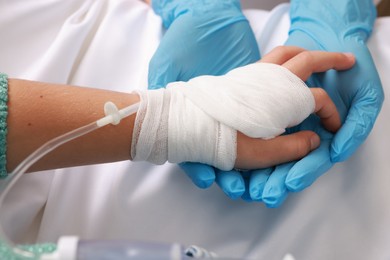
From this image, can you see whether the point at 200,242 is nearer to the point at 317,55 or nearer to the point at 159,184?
the point at 159,184

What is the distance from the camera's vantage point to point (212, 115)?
2.57ft

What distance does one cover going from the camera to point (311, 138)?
2.86 ft

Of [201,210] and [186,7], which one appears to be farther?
[186,7]

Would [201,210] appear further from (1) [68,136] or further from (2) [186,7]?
(2) [186,7]

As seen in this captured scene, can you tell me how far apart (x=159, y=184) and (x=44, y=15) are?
541 millimetres

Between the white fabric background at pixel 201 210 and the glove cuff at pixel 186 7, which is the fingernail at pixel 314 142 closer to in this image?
the white fabric background at pixel 201 210

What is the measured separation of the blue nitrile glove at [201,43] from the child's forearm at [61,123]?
6.1 inches

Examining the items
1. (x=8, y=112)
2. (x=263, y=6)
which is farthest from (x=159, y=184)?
(x=263, y=6)

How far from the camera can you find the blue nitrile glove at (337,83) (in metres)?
0.82

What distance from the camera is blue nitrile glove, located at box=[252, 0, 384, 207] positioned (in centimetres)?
82

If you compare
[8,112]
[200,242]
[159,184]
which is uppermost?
[8,112]

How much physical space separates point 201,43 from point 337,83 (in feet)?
1.11

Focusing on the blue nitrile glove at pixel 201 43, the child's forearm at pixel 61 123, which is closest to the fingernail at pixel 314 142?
the blue nitrile glove at pixel 201 43

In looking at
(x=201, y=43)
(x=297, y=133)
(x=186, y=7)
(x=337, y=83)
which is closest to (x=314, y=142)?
(x=297, y=133)
